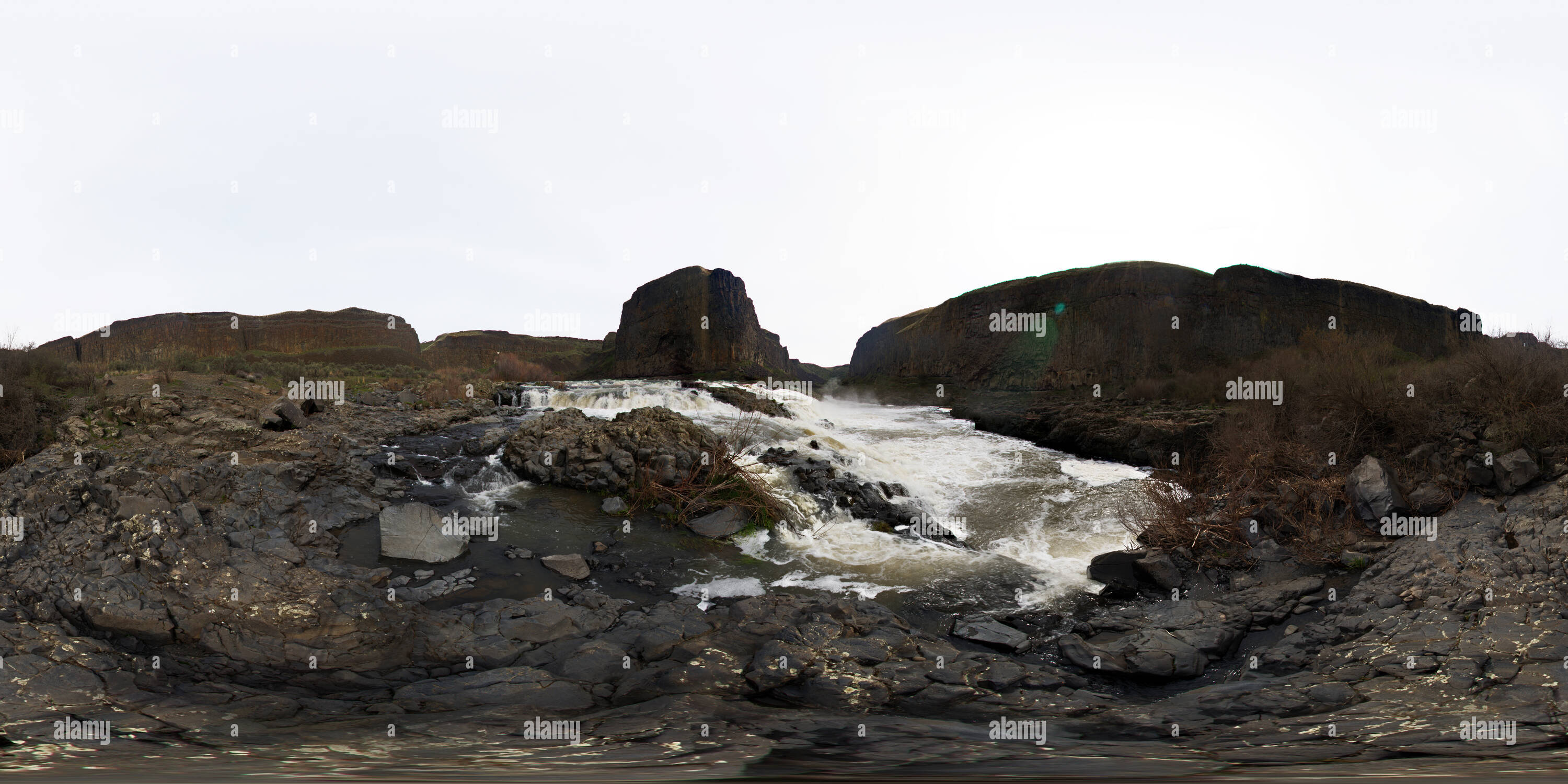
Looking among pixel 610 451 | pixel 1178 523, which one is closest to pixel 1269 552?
pixel 1178 523

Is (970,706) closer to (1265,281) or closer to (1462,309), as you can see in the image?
(1265,281)

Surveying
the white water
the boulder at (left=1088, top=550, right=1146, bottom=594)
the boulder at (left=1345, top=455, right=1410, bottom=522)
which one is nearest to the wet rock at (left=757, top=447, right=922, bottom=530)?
the white water

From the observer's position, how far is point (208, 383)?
14.0 meters

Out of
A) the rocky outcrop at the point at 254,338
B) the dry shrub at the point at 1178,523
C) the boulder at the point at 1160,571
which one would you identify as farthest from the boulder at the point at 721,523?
the rocky outcrop at the point at 254,338

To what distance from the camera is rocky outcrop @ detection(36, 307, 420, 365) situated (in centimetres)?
1950

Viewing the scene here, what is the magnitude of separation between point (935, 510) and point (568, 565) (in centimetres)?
734

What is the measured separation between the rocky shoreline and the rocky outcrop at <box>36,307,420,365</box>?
528 inches

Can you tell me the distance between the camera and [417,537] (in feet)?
26.6

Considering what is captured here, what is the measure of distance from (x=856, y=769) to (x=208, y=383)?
17.3 meters

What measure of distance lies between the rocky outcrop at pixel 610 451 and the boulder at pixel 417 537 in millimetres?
2877

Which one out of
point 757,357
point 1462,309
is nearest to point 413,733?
point 1462,309


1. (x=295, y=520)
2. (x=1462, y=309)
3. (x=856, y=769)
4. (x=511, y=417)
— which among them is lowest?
(x=856, y=769)

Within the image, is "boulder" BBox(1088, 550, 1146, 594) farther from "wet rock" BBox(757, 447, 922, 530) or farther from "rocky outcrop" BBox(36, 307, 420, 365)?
"rocky outcrop" BBox(36, 307, 420, 365)

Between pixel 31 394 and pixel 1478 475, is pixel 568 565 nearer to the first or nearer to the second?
pixel 31 394
